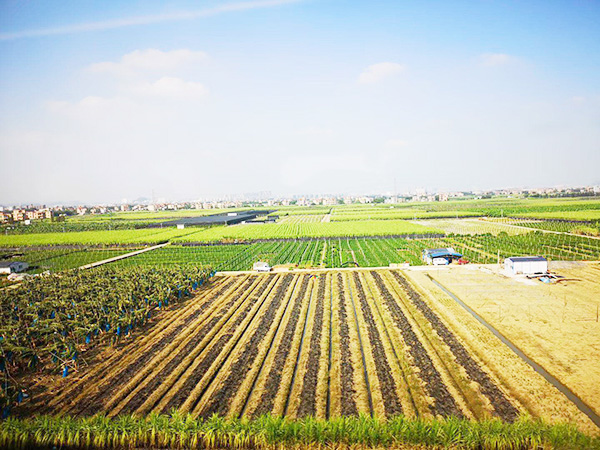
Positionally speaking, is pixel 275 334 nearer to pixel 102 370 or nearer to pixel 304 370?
pixel 304 370

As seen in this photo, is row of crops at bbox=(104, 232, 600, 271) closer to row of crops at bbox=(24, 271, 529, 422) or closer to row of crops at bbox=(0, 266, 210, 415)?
row of crops at bbox=(0, 266, 210, 415)

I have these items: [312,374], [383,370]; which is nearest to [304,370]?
[312,374]

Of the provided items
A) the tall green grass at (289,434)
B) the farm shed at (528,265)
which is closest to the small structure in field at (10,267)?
the tall green grass at (289,434)


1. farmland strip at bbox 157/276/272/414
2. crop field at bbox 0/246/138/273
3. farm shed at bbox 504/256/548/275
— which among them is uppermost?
farm shed at bbox 504/256/548/275

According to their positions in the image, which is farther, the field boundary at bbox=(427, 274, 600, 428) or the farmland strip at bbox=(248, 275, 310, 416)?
the farmland strip at bbox=(248, 275, 310, 416)

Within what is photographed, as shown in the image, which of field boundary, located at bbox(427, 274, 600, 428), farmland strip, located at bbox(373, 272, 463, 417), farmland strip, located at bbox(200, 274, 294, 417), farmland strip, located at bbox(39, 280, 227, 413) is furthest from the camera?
farmland strip, located at bbox(39, 280, 227, 413)

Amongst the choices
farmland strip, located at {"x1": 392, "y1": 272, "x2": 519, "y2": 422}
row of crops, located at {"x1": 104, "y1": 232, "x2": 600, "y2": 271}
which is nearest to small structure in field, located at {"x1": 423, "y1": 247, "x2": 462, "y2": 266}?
row of crops, located at {"x1": 104, "y1": 232, "x2": 600, "y2": 271}
